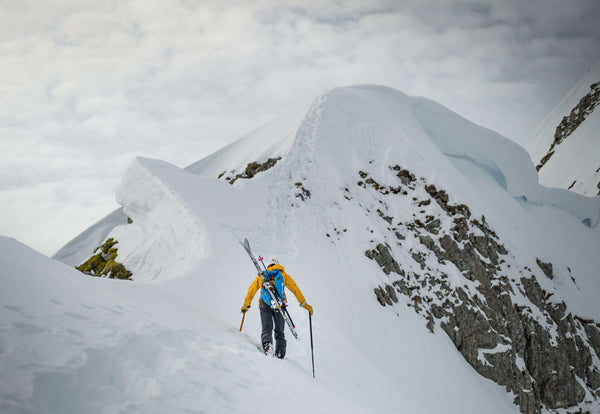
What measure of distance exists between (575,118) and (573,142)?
9.24 metres

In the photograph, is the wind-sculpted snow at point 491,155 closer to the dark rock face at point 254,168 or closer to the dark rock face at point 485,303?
the dark rock face at point 485,303

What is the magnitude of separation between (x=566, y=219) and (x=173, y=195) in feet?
117

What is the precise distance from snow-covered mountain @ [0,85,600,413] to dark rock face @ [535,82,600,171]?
143 ft

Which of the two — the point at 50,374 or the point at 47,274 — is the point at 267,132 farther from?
the point at 50,374

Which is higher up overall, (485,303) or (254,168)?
(254,168)

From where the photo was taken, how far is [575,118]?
63812 mm

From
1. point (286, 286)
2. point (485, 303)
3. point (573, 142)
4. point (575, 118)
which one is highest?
point (575, 118)

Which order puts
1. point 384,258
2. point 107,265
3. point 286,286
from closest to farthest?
point 286,286 < point 107,265 < point 384,258

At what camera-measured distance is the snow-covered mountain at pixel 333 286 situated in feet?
12.8

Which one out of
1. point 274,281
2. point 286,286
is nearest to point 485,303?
point 286,286

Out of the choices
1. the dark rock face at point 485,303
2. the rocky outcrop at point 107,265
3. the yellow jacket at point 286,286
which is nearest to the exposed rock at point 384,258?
the dark rock face at point 485,303

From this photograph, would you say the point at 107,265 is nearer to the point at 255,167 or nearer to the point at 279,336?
the point at 255,167

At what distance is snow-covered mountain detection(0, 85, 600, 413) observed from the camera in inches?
153

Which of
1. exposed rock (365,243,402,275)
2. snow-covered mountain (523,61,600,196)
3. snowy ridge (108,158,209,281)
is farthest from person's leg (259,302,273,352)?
snow-covered mountain (523,61,600,196)
